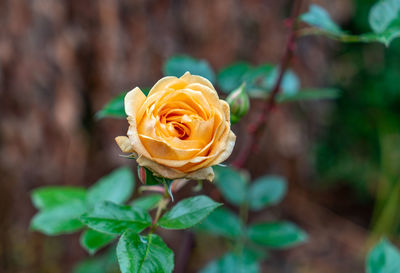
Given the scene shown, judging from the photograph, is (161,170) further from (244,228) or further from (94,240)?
(244,228)

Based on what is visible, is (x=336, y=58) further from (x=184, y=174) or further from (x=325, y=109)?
(x=184, y=174)

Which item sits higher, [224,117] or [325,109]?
[224,117]

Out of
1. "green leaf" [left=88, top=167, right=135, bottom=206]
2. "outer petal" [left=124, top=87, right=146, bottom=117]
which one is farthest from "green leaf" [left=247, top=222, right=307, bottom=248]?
"outer petal" [left=124, top=87, right=146, bottom=117]

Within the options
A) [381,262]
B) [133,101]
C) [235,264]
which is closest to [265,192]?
[235,264]

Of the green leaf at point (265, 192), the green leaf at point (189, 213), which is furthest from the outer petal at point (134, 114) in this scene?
the green leaf at point (265, 192)

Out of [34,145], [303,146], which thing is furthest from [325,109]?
[34,145]

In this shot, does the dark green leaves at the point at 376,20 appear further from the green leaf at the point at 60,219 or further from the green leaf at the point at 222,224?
the green leaf at the point at 60,219
